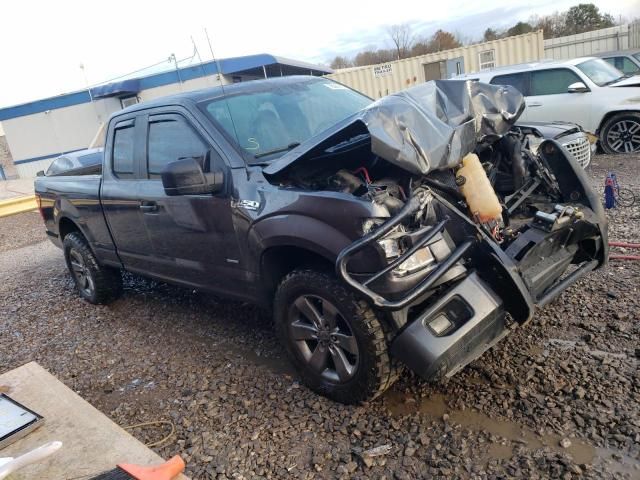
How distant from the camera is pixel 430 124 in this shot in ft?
9.28

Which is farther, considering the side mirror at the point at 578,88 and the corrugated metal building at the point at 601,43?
the corrugated metal building at the point at 601,43

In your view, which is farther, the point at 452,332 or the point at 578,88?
the point at 578,88

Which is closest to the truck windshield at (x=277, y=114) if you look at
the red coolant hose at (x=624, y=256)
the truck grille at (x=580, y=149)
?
the red coolant hose at (x=624, y=256)

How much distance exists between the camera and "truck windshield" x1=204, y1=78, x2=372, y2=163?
3615 millimetres

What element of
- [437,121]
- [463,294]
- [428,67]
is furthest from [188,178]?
[428,67]

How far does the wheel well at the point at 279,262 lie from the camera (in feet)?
10.6

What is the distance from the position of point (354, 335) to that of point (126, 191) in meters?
2.56

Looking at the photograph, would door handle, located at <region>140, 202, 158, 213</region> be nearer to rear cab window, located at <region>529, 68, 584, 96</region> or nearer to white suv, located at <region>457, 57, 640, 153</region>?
white suv, located at <region>457, 57, 640, 153</region>

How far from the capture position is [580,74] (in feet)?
30.0

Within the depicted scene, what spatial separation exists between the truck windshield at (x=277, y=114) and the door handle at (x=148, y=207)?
0.87 metres

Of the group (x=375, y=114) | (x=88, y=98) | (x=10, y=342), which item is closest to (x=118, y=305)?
(x=10, y=342)

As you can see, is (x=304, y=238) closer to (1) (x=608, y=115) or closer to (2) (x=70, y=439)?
A: (2) (x=70, y=439)

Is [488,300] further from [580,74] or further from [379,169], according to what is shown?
[580,74]

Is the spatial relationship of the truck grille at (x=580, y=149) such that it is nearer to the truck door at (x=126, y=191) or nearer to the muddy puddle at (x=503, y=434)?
the muddy puddle at (x=503, y=434)
